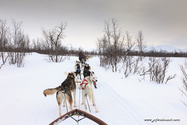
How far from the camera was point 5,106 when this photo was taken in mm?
3178

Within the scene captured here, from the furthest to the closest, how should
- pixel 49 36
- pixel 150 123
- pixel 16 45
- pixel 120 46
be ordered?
1. pixel 49 36
2. pixel 16 45
3. pixel 120 46
4. pixel 150 123

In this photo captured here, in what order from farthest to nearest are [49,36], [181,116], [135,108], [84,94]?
[49,36] < [135,108] < [84,94] < [181,116]

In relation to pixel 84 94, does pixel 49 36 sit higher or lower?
higher

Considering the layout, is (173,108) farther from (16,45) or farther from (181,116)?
(16,45)

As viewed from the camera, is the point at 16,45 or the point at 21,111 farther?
the point at 16,45

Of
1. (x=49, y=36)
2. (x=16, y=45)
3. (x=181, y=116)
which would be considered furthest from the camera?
(x=49, y=36)

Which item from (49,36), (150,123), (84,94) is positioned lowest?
(150,123)

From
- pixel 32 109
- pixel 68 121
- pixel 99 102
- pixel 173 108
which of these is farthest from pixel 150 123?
pixel 32 109

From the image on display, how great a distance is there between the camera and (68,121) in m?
A: 2.49

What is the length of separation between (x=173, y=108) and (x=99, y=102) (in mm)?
2540

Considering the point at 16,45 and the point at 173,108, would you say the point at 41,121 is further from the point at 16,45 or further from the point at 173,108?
the point at 16,45

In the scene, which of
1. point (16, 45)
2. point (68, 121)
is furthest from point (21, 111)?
point (16, 45)

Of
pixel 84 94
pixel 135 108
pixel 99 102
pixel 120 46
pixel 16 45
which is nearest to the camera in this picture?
pixel 84 94

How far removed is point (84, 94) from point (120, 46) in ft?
27.6
